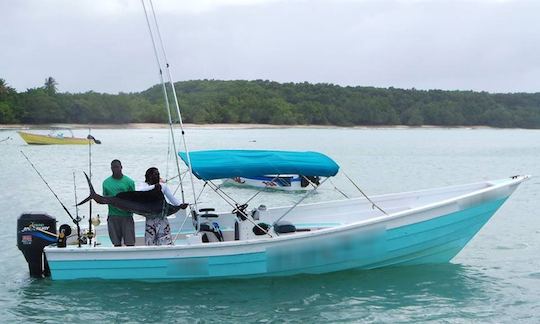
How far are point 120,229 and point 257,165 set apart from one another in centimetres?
215

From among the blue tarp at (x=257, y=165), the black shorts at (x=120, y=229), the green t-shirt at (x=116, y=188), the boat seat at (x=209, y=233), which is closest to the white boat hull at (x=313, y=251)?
the black shorts at (x=120, y=229)

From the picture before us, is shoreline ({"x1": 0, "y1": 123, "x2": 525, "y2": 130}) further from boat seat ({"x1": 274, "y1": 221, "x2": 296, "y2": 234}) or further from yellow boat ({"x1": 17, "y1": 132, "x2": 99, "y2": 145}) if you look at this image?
boat seat ({"x1": 274, "y1": 221, "x2": 296, "y2": 234})

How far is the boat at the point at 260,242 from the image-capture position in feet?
32.0

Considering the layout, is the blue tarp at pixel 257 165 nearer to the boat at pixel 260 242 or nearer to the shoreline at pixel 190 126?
the boat at pixel 260 242

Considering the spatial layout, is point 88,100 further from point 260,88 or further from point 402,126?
point 402,126

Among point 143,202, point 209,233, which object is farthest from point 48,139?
point 143,202

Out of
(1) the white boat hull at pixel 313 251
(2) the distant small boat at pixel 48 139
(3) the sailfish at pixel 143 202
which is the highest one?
(2) the distant small boat at pixel 48 139

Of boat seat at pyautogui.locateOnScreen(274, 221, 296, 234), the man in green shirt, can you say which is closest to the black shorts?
the man in green shirt

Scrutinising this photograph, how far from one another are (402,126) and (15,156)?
3574 inches

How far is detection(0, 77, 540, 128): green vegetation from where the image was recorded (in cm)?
9412

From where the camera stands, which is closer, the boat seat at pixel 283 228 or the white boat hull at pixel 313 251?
the white boat hull at pixel 313 251

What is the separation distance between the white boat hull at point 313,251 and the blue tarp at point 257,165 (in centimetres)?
90

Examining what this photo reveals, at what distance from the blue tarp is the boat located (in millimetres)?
14

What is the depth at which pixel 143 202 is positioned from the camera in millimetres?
9727
